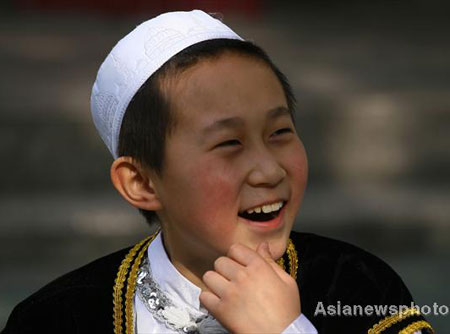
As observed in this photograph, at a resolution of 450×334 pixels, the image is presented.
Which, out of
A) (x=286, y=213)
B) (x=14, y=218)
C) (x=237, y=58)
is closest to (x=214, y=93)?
(x=237, y=58)

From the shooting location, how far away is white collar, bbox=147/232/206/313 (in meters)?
Result: 2.59

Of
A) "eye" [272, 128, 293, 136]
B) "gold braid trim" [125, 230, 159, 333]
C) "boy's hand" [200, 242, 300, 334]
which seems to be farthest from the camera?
"gold braid trim" [125, 230, 159, 333]

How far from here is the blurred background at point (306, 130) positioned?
17.3ft

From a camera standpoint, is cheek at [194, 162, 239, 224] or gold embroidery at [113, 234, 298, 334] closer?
cheek at [194, 162, 239, 224]

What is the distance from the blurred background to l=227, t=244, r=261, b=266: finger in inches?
104

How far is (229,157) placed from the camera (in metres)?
2.33

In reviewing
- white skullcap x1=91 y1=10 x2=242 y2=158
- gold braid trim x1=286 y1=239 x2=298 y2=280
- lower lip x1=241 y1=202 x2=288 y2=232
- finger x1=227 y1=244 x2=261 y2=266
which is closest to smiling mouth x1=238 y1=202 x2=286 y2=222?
lower lip x1=241 y1=202 x2=288 y2=232

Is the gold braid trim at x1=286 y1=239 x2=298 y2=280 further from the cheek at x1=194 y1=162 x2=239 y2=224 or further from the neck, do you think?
the cheek at x1=194 y1=162 x2=239 y2=224

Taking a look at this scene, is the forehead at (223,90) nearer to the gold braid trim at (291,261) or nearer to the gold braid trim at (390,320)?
the gold braid trim at (291,261)

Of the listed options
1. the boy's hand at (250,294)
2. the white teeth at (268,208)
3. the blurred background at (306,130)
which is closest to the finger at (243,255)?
the boy's hand at (250,294)

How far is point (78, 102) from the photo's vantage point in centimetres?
571

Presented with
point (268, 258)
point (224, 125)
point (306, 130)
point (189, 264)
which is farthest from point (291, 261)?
point (306, 130)

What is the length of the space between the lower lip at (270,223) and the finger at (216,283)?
6.0 inches

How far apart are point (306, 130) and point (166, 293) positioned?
311cm
